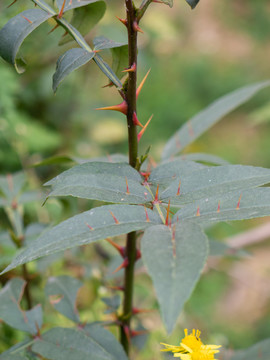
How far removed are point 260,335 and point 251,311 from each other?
0.26 m

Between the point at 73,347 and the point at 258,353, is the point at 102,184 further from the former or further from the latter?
the point at 258,353

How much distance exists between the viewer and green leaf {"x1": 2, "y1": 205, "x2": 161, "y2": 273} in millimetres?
328

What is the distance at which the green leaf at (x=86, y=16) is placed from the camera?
0.47 meters

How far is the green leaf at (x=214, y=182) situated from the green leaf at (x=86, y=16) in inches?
7.9

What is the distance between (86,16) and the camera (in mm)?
481

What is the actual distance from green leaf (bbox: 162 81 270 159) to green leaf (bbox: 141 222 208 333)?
1.02ft

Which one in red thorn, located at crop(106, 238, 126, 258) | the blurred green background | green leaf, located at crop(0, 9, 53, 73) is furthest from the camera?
the blurred green background

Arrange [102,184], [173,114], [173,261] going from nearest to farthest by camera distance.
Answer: [173,261] → [102,184] → [173,114]

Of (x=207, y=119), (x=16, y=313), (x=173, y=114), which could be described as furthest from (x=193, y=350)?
(x=173, y=114)

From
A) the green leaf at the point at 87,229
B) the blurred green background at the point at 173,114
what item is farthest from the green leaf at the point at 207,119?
the green leaf at the point at 87,229

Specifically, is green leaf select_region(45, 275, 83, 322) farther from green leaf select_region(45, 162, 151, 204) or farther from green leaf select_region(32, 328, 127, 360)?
green leaf select_region(45, 162, 151, 204)

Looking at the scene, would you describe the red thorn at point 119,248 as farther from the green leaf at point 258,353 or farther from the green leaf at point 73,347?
the green leaf at point 258,353

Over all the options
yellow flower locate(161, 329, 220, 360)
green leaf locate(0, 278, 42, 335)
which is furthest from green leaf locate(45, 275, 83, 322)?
yellow flower locate(161, 329, 220, 360)

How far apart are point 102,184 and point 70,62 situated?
112 millimetres
